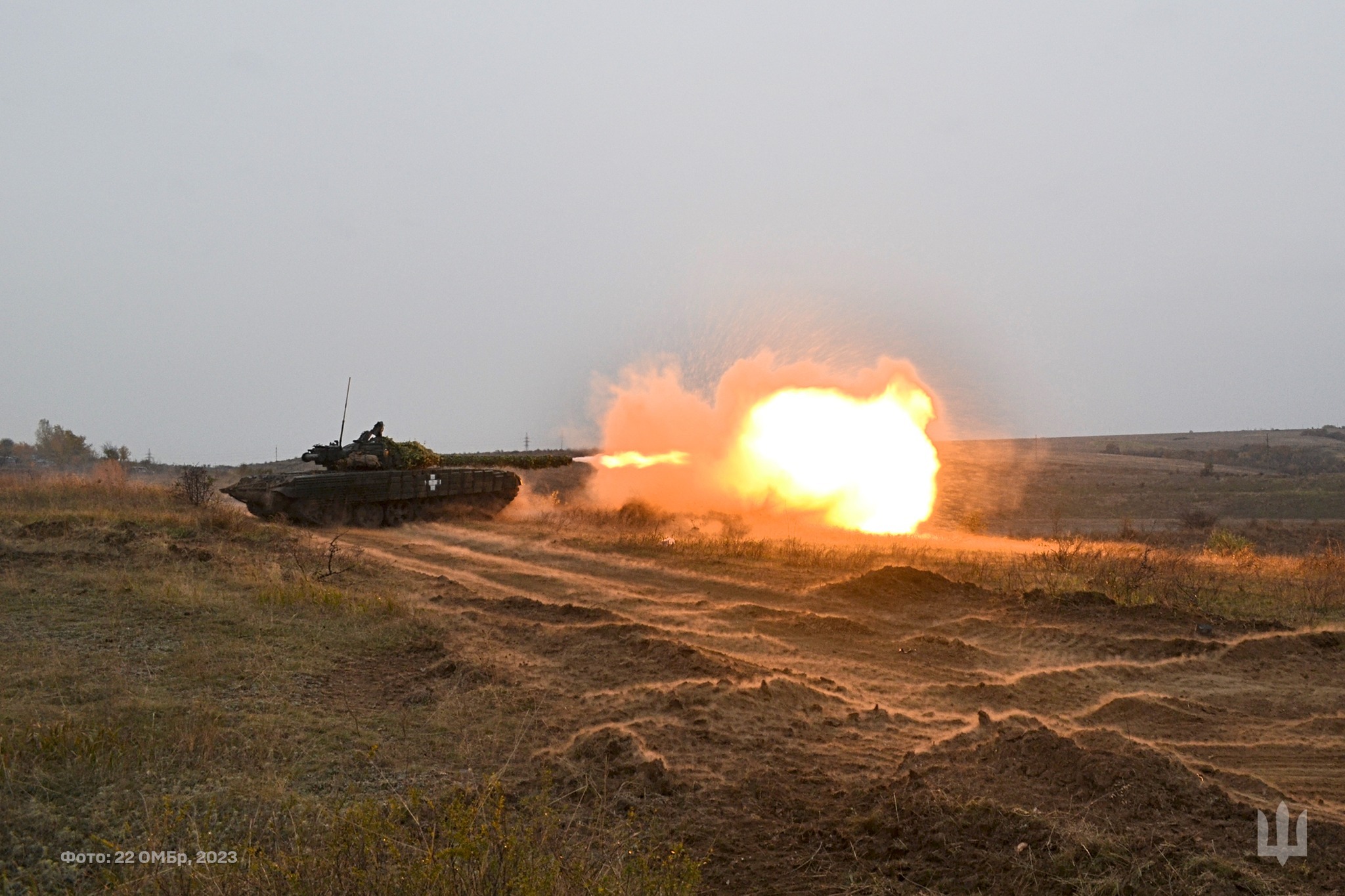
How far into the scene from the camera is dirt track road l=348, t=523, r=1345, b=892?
16.8 feet

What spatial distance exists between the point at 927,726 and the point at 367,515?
818 inches

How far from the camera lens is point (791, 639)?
11.1 m

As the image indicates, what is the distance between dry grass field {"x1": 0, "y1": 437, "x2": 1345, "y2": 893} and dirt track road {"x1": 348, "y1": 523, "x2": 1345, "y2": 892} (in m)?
0.03

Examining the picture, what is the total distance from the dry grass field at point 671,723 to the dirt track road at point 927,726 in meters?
0.03

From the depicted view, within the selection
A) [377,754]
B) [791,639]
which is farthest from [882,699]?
[377,754]

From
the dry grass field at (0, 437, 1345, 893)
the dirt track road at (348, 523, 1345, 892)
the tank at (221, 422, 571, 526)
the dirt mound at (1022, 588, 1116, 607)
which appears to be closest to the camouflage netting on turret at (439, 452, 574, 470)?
the tank at (221, 422, 571, 526)

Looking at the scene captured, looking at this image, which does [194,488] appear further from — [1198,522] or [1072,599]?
[1198,522]

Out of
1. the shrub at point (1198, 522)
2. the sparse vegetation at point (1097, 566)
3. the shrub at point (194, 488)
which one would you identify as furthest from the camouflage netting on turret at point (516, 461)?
the shrub at point (1198, 522)

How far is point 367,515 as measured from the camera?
84.1 feet

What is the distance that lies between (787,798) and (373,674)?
15.5ft

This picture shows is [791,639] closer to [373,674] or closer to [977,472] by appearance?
[373,674]

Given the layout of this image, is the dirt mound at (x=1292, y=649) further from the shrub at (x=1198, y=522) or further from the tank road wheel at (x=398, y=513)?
the shrub at (x=1198, y=522)

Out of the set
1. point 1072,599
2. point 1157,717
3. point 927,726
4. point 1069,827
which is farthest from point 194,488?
point 1069,827

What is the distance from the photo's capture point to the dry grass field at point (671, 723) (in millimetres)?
4863
